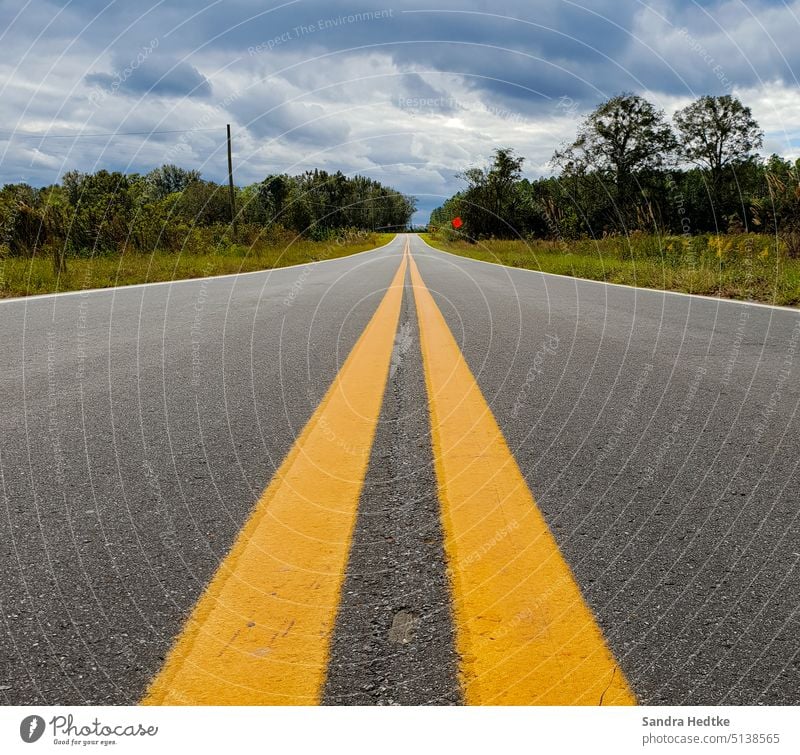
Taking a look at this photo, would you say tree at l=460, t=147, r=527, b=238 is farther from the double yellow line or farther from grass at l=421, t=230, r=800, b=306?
the double yellow line

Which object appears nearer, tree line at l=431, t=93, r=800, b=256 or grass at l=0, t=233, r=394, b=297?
grass at l=0, t=233, r=394, b=297

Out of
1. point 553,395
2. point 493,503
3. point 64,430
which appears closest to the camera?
point 493,503

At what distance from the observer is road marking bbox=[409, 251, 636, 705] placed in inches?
39.0

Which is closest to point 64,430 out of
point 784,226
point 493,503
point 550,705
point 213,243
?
point 493,503

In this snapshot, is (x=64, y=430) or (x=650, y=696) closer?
(x=650, y=696)

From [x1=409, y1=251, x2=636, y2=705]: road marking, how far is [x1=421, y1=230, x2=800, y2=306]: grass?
700 centimetres

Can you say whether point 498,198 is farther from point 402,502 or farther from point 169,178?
point 169,178

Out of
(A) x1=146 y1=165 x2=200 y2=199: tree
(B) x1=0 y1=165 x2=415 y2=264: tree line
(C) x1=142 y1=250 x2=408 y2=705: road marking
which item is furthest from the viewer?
(A) x1=146 y1=165 x2=200 y2=199: tree

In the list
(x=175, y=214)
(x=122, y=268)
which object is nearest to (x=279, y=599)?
(x=122, y=268)

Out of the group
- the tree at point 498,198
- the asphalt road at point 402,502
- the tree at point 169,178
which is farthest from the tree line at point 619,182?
the tree at point 169,178

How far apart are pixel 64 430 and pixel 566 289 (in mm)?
7909

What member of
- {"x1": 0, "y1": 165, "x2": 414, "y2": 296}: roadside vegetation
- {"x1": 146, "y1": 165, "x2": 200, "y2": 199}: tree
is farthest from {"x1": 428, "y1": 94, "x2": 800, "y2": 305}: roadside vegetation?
{"x1": 146, "y1": 165, "x2": 200, "y2": 199}: tree
